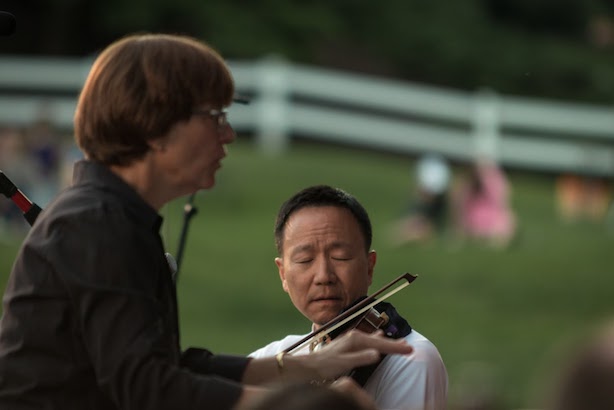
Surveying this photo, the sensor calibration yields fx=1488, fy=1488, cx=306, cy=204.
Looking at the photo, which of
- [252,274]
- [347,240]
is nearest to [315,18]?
[252,274]

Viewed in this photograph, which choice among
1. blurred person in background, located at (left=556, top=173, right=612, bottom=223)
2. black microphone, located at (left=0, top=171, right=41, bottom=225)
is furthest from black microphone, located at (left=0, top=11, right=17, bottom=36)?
blurred person in background, located at (left=556, top=173, right=612, bottom=223)

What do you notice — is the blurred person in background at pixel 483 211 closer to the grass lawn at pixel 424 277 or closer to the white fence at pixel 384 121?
the grass lawn at pixel 424 277

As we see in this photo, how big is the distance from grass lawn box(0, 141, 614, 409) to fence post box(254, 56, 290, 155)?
2.66 feet

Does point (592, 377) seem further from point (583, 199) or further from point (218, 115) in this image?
point (583, 199)

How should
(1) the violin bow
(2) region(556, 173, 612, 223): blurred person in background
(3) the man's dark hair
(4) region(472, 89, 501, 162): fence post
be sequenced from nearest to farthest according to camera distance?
(1) the violin bow < (3) the man's dark hair < (2) region(556, 173, 612, 223): blurred person in background < (4) region(472, 89, 501, 162): fence post

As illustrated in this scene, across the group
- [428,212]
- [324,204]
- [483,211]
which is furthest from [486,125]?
[324,204]

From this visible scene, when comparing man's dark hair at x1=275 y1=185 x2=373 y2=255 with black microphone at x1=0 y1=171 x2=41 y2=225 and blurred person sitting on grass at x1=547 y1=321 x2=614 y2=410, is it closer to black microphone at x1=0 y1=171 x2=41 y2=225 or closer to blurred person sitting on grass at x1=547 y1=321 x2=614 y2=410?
black microphone at x1=0 y1=171 x2=41 y2=225

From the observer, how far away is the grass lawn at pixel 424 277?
14188 mm

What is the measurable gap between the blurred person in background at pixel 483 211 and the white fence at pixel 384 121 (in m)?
3.83

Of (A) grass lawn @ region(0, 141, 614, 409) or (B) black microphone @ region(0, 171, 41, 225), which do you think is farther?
(A) grass lawn @ region(0, 141, 614, 409)

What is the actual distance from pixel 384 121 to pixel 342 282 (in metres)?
19.4

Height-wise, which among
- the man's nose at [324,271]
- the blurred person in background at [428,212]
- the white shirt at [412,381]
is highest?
the blurred person in background at [428,212]

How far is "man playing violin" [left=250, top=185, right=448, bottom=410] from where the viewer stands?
123 inches

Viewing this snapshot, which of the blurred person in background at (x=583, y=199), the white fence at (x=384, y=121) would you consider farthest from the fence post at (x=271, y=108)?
the blurred person in background at (x=583, y=199)
